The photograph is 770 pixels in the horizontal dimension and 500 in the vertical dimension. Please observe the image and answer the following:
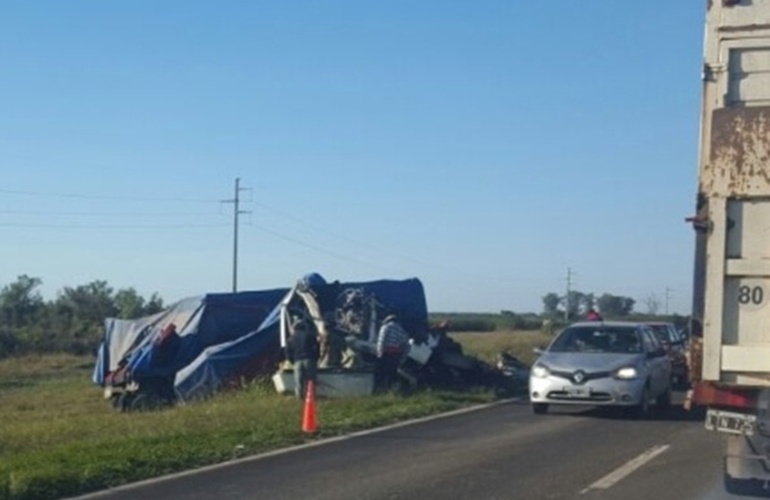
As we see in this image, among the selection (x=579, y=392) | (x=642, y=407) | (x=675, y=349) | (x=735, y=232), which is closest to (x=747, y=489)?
(x=735, y=232)

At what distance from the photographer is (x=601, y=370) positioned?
72.7 feet

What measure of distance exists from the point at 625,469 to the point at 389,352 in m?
12.6

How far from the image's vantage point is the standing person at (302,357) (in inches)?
1011

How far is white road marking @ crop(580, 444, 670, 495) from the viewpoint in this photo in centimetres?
1423

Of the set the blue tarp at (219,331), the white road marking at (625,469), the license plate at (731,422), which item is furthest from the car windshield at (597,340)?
the license plate at (731,422)

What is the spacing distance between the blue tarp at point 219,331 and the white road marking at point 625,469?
12.7m

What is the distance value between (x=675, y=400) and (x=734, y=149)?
54.6 feet

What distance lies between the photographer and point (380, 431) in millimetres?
20359

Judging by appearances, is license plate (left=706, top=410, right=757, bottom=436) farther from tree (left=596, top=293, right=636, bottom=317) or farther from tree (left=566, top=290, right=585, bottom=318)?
tree (left=566, top=290, right=585, bottom=318)

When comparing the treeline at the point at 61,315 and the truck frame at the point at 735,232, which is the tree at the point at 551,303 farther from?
the truck frame at the point at 735,232

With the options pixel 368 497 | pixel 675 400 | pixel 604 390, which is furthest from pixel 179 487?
pixel 675 400

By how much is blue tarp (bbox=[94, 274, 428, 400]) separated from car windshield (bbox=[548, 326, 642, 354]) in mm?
7004

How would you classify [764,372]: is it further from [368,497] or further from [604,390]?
[604,390]

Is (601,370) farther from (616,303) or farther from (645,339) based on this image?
(616,303)
